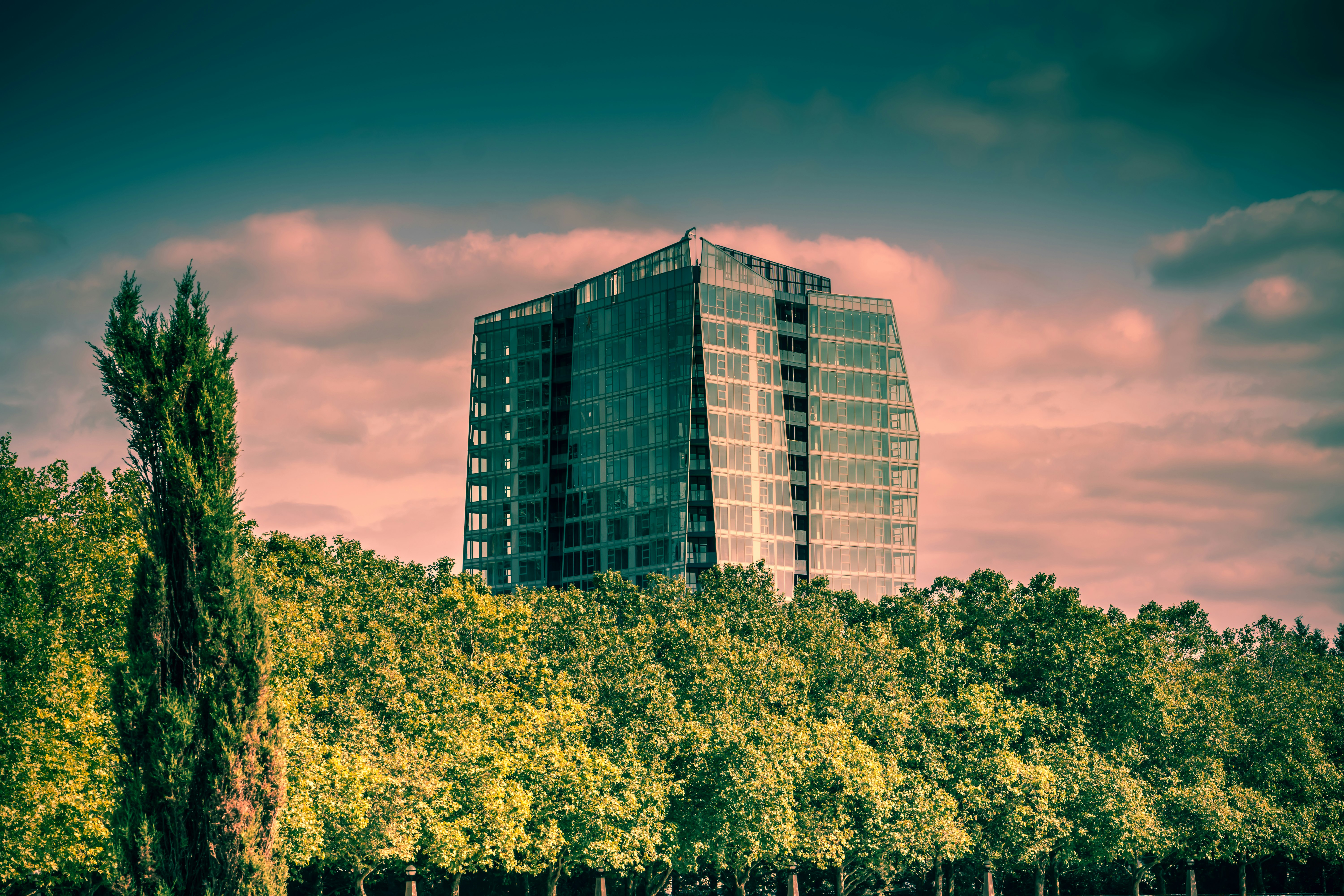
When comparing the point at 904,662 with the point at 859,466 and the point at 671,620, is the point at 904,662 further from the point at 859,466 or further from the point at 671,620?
the point at 859,466

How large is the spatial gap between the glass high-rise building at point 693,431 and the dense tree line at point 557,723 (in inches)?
2087

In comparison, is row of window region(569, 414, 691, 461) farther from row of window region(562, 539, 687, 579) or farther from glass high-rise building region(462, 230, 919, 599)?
row of window region(562, 539, 687, 579)

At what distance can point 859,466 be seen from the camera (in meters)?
172

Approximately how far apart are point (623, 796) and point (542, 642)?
594 inches

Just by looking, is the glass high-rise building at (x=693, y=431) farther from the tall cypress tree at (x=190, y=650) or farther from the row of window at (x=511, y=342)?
the tall cypress tree at (x=190, y=650)

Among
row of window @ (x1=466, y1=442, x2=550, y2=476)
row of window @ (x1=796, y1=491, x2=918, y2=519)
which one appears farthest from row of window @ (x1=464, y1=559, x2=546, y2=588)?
row of window @ (x1=796, y1=491, x2=918, y2=519)

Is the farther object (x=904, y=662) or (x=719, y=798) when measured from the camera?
(x=904, y=662)

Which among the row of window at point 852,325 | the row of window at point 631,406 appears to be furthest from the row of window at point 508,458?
the row of window at point 852,325

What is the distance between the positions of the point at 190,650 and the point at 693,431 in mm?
122999

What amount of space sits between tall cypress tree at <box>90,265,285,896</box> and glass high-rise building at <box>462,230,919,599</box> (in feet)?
391

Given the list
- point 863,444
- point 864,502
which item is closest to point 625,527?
point 864,502

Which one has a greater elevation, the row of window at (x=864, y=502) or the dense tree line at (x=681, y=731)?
the row of window at (x=864, y=502)

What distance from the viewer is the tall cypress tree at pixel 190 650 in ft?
109

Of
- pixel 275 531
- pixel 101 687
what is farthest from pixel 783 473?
pixel 101 687
